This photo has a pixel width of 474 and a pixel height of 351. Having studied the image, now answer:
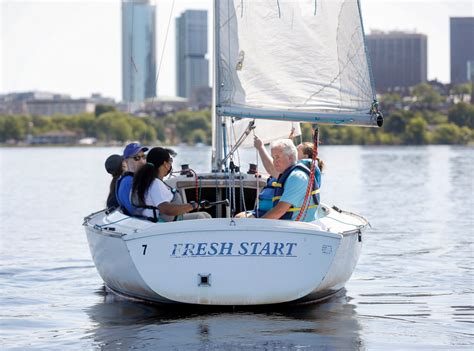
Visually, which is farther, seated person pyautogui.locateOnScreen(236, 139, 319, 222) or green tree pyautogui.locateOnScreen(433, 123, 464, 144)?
green tree pyautogui.locateOnScreen(433, 123, 464, 144)

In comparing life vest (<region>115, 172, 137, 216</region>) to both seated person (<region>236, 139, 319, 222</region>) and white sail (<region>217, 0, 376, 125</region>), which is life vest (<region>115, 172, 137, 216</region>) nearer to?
white sail (<region>217, 0, 376, 125</region>)

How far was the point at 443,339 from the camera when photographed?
1208 cm

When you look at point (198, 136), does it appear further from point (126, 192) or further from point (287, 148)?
point (287, 148)

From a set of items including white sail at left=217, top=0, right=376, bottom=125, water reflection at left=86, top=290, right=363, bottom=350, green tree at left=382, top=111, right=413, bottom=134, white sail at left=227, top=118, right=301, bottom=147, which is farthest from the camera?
green tree at left=382, top=111, right=413, bottom=134

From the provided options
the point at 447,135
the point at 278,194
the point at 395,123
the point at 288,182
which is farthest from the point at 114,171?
the point at 395,123

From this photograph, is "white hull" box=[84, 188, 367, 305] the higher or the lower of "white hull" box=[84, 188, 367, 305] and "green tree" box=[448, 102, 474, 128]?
the higher

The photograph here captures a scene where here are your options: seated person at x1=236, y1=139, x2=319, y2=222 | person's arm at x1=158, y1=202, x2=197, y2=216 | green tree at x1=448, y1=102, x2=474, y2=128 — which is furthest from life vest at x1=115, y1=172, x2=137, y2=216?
green tree at x1=448, y1=102, x2=474, y2=128

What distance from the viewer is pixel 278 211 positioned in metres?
12.7

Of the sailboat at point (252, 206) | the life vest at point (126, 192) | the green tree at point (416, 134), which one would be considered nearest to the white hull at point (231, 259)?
the sailboat at point (252, 206)

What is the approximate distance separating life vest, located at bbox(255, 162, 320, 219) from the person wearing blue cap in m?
1.32

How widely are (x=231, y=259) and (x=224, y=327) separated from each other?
0.63m

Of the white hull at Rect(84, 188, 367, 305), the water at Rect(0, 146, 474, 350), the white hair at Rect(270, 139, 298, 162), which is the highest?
the white hair at Rect(270, 139, 298, 162)

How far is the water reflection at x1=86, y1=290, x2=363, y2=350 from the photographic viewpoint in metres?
11.7

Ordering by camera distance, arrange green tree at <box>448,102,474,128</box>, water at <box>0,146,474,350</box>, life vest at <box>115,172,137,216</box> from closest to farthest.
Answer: water at <box>0,146,474,350</box> < life vest at <box>115,172,137,216</box> < green tree at <box>448,102,474,128</box>
